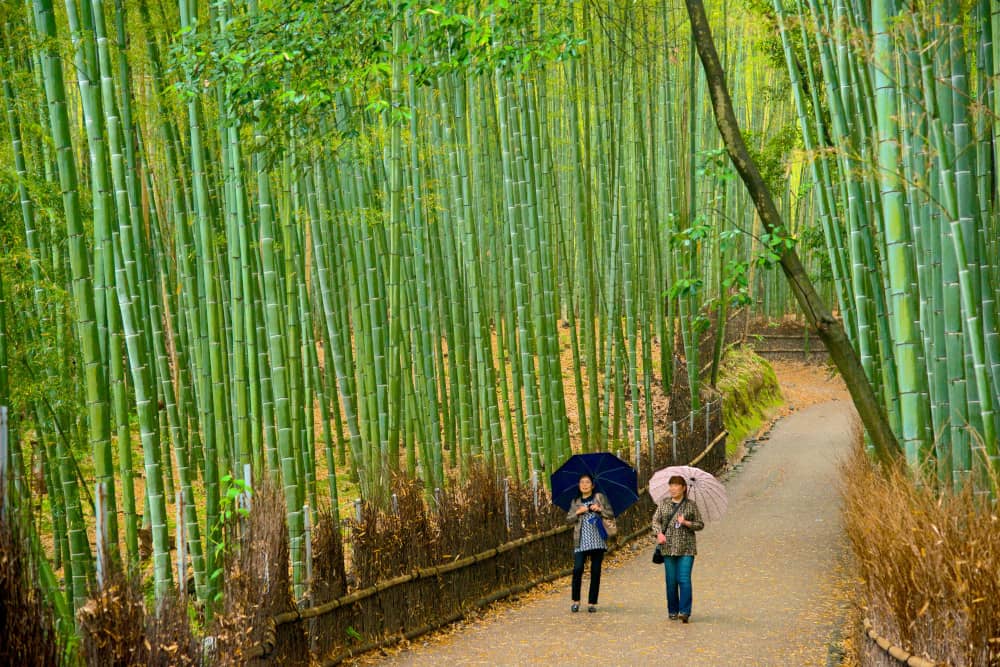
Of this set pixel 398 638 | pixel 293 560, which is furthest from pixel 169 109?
pixel 398 638

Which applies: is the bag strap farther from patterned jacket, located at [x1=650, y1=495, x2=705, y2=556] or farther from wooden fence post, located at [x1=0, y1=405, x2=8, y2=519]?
wooden fence post, located at [x1=0, y1=405, x2=8, y2=519]

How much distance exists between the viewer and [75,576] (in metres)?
3.77

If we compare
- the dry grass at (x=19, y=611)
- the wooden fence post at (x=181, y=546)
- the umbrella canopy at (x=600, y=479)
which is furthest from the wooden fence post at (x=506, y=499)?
the dry grass at (x=19, y=611)

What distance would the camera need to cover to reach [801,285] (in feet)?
15.3

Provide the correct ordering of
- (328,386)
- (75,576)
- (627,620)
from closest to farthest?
(75,576) < (627,620) < (328,386)

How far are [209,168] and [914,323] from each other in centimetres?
359

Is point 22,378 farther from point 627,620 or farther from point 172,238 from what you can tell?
point 172,238

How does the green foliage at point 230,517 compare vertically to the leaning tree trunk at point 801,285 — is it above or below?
below

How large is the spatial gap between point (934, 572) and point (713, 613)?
2267mm

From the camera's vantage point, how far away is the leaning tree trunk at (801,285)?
14.9 ft

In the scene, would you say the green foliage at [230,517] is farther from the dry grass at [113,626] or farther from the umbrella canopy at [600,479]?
the umbrella canopy at [600,479]

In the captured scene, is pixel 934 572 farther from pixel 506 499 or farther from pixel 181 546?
pixel 506 499

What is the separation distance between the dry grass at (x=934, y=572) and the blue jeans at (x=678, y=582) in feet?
4.48

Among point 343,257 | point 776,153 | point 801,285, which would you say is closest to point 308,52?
point 801,285
